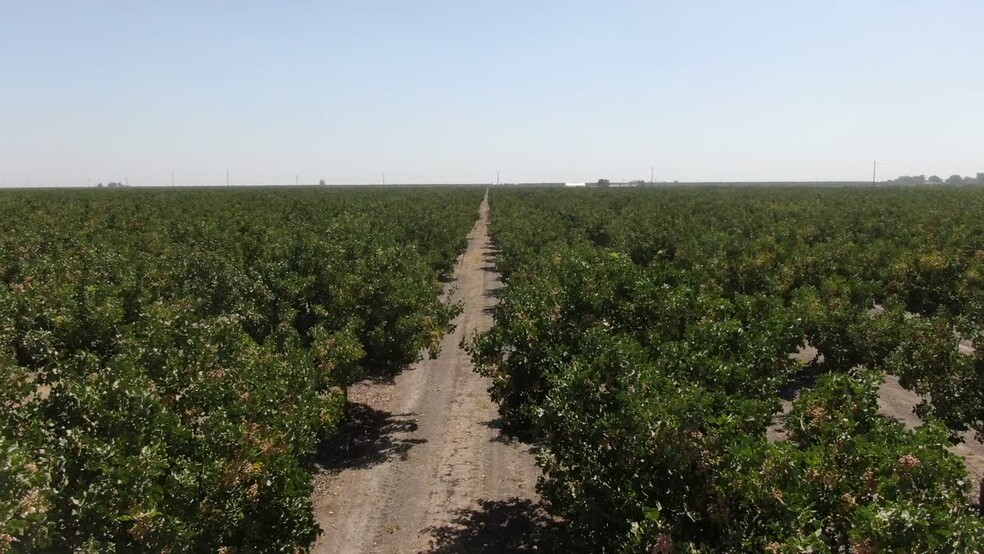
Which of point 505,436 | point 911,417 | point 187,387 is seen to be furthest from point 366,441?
point 911,417

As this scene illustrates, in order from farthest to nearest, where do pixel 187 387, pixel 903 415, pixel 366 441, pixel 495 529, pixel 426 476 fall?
pixel 903 415, pixel 366 441, pixel 426 476, pixel 495 529, pixel 187 387

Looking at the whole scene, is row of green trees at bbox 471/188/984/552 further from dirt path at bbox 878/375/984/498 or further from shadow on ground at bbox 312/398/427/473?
shadow on ground at bbox 312/398/427/473

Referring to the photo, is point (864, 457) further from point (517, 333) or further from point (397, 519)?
point (397, 519)

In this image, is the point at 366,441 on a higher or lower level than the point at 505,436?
lower

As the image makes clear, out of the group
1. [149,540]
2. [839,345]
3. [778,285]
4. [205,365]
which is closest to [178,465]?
[149,540]

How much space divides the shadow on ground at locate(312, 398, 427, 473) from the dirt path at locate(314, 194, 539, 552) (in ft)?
0.12

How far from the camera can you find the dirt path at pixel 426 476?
51.3ft

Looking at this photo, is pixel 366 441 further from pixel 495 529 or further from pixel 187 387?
pixel 187 387

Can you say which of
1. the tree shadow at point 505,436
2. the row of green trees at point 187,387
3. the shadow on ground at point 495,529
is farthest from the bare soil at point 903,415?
the row of green trees at point 187,387

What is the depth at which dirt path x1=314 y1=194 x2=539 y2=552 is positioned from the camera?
1564 cm

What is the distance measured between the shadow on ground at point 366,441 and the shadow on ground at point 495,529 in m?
4.34

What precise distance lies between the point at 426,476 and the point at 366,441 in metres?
3.59

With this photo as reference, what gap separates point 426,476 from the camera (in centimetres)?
1878

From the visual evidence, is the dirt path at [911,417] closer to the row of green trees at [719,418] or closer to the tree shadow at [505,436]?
the row of green trees at [719,418]
